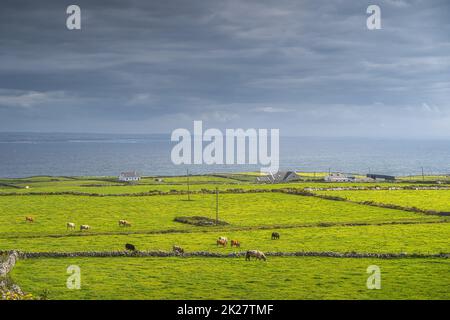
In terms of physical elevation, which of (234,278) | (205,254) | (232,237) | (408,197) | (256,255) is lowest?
(234,278)

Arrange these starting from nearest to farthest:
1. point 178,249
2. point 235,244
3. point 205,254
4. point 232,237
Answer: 1. point 205,254
2. point 178,249
3. point 235,244
4. point 232,237

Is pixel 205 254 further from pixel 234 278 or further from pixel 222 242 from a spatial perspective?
pixel 234 278

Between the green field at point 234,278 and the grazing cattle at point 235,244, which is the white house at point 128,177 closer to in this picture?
the grazing cattle at point 235,244

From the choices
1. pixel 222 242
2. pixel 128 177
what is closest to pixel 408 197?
pixel 222 242

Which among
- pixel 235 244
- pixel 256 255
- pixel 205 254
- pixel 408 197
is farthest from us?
pixel 408 197

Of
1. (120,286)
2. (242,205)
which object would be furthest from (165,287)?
(242,205)

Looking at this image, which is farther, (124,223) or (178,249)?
(124,223)

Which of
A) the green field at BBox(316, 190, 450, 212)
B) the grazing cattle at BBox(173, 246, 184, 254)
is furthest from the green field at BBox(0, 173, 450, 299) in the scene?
the grazing cattle at BBox(173, 246, 184, 254)

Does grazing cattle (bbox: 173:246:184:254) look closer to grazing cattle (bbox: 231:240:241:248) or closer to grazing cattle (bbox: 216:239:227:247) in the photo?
grazing cattle (bbox: 216:239:227:247)

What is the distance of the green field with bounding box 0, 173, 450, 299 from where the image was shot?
119ft

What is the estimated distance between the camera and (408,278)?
39281 millimetres

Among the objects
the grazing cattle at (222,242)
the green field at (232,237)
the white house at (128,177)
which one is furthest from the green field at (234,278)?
the white house at (128,177)

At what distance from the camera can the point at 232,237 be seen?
191 feet
